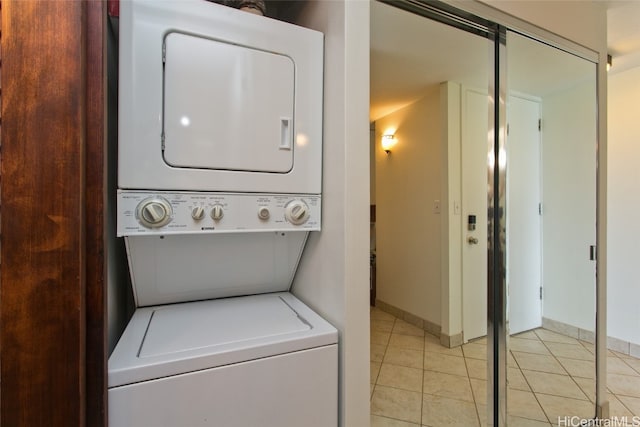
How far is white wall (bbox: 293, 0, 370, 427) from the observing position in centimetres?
96

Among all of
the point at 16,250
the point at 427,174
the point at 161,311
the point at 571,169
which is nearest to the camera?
the point at 16,250

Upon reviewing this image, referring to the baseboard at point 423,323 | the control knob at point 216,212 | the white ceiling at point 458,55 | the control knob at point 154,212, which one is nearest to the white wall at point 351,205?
the control knob at point 216,212

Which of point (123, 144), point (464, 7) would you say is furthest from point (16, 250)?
point (464, 7)

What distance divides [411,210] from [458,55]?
5.32 feet

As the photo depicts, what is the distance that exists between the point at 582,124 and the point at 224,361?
2688 mm

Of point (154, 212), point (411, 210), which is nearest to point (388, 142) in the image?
point (411, 210)

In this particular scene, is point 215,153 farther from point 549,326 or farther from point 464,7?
point 549,326

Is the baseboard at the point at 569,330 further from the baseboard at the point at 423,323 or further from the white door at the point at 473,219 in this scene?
the baseboard at the point at 423,323

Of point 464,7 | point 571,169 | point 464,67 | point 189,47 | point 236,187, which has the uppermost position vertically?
point 464,67

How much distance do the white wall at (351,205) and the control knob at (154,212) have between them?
1.85 ft

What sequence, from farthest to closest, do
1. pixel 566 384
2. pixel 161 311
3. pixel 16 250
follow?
pixel 566 384 → pixel 161 311 → pixel 16 250

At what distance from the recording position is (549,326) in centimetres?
229

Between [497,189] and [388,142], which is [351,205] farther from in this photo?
[388,142]

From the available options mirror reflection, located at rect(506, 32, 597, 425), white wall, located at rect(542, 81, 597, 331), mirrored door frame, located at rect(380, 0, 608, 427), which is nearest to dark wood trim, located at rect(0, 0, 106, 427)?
mirrored door frame, located at rect(380, 0, 608, 427)
